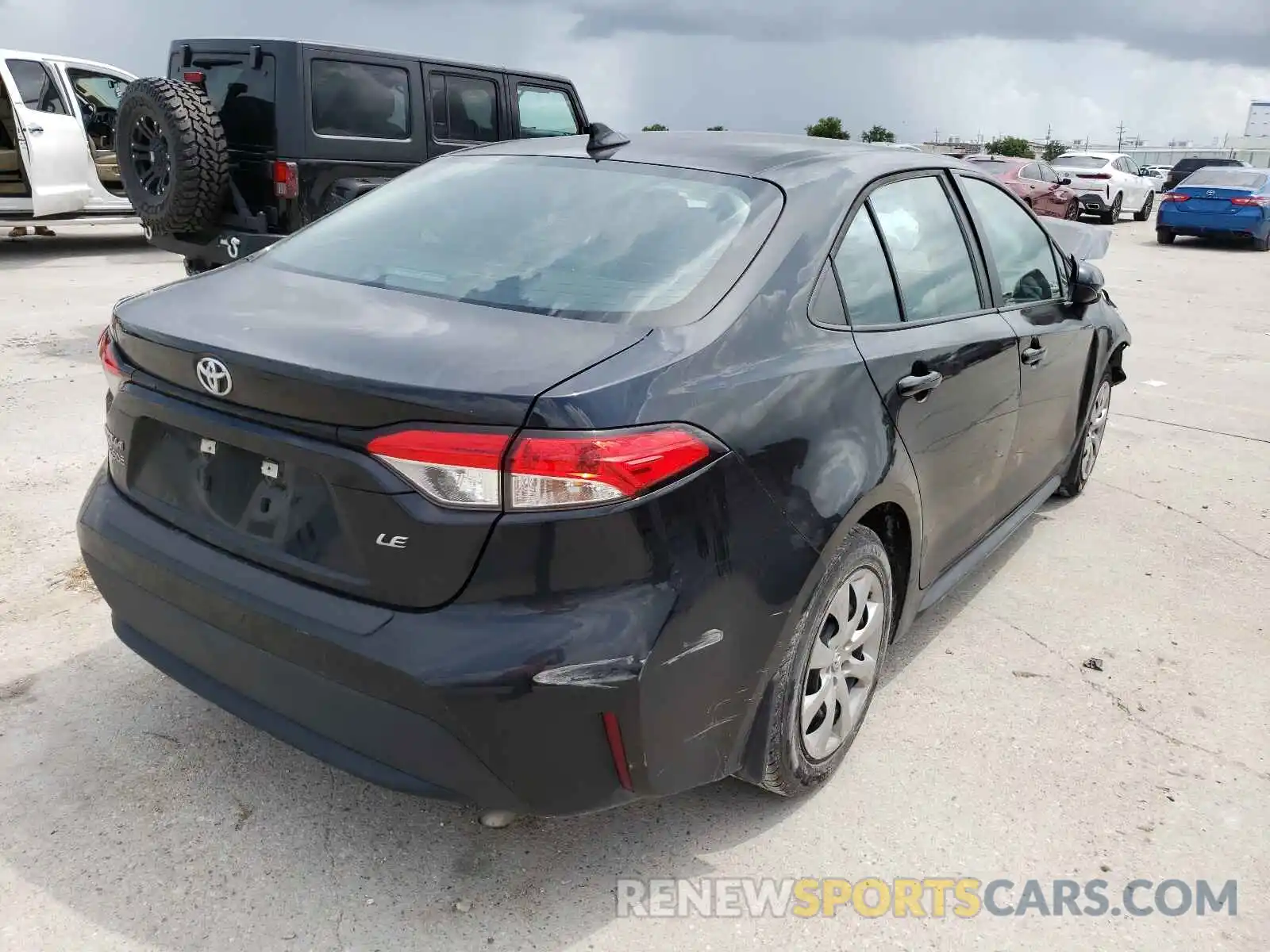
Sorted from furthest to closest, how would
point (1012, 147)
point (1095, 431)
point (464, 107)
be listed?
point (1012, 147)
point (464, 107)
point (1095, 431)

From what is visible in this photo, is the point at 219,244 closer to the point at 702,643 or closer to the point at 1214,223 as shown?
the point at 702,643

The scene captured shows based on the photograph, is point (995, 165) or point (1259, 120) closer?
point (995, 165)

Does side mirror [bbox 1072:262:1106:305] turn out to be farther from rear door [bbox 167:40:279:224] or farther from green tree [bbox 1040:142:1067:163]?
green tree [bbox 1040:142:1067:163]

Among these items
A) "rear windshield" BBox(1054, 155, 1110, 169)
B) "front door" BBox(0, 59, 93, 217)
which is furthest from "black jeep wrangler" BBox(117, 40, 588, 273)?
"rear windshield" BBox(1054, 155, 1110, 169)

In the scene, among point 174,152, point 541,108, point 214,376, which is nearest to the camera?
point 214,376

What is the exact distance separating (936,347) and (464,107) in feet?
20.9

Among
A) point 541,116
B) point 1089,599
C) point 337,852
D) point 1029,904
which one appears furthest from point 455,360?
point 541,116

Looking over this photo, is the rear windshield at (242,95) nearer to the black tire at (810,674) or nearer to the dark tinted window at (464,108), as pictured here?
the dark tinted window at (464,108)

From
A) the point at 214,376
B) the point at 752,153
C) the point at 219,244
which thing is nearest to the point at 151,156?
the point at 219,244

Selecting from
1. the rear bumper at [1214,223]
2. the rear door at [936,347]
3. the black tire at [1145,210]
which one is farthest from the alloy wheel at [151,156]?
the black tire at [1145,210]

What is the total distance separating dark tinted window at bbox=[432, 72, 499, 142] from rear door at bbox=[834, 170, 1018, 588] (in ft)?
18.4

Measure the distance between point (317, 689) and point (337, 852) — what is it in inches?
22.4

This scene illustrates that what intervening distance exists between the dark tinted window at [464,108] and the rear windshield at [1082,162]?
18927 millimetres

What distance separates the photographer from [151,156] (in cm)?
719
